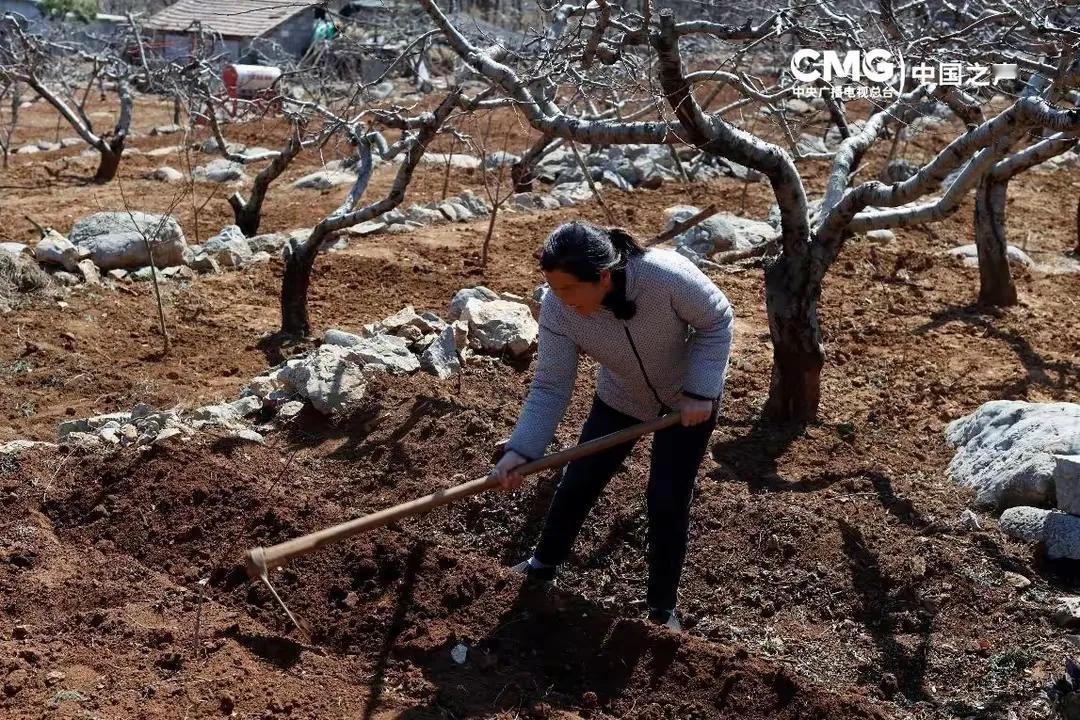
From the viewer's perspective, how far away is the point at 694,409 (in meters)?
3.63

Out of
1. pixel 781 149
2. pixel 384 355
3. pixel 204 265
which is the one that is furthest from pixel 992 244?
pixel 204 265

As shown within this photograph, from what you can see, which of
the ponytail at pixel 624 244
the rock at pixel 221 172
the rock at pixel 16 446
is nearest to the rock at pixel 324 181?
the rock at pixel 221 172

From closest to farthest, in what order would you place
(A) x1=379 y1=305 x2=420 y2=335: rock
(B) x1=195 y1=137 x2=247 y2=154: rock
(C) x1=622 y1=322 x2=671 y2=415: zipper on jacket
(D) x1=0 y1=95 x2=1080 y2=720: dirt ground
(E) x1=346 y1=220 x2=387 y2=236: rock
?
(C) x1=622 y1=322 x2=671 y2=415: zipper on jacket → (D) x1=0 y1=95 x2=1080 y2=720: dirt ground → (A) x1=379 y1=305 x2=420 y2=335: rock → (E) x1=346 y1=220 x2=387 y2=236: rock → (B) x1=195 y1=137 x2=247 y2=154: rock

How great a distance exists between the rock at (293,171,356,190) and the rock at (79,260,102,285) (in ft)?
14.0

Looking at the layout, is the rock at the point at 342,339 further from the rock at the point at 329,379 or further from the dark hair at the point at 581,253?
the dark hair at the point at 581,253

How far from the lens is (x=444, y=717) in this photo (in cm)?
364

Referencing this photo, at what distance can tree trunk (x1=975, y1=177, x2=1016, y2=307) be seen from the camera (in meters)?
7.56

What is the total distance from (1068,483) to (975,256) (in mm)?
5253

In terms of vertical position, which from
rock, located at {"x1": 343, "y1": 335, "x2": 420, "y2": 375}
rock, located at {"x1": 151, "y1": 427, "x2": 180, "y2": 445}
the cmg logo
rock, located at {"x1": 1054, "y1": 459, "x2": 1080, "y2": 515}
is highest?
the cmg logo

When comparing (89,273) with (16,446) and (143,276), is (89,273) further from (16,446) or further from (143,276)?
(16,446)

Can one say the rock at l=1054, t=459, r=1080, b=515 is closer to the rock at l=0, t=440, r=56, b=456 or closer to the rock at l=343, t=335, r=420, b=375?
the rock at l=343, t=335, r=420, b=375

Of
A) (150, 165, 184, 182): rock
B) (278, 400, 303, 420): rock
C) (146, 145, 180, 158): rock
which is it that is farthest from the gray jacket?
(146, 145, 180, 158): rock

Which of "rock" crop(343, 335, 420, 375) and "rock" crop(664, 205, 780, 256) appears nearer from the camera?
"rock" crop(343, 335, 420, 375)

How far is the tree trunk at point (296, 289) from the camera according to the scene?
743 centimetres
